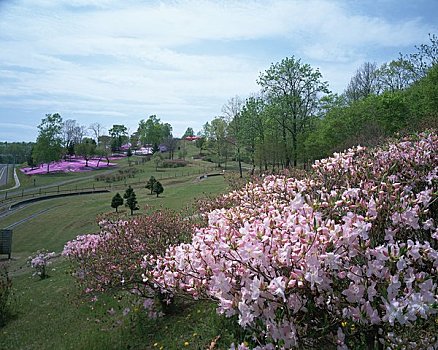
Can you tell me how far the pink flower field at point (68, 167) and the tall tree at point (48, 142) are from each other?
1.76 meters

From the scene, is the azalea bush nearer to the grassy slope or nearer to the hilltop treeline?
the grassy slope

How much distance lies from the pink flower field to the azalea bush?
1987 inches

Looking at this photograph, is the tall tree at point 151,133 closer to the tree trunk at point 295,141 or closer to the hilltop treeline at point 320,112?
the hilltop treeline at point 320,112

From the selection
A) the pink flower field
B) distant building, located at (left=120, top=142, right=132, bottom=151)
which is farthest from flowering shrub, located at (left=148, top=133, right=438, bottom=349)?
distant building, located at (left=120, top=142, right=132, bottom=151)

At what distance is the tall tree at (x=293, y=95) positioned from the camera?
3083 cm

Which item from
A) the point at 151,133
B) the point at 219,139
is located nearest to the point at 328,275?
the point at 219,139

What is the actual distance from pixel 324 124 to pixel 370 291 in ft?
85.5

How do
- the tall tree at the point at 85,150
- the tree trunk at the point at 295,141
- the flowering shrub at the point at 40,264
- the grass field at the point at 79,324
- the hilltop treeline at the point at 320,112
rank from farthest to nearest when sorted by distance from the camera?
1. the tall tree at the point at 85,150
2. the tree trunk at the point at 295,141
3. the hilltop treeline at the point at 320,112
4. the flowering shrub at the point at 40,264
5. the grass field at the point at 79,324

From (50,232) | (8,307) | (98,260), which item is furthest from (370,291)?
(50,232)

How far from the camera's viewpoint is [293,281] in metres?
2.15

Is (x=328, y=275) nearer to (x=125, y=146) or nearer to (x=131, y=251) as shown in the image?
(x=131, y=251)

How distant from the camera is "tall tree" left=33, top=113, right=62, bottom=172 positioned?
5158cm

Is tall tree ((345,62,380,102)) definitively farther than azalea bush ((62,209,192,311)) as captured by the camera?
Yes

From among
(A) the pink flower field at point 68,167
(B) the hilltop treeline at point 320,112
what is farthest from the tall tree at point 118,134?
(B) the hilltop treeline at point 320,112
